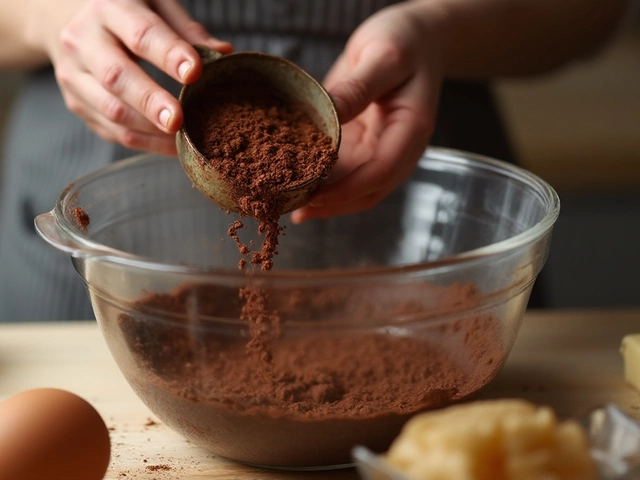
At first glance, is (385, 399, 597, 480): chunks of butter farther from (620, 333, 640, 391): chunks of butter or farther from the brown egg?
(620, 333, 640, 391): chunks of butter

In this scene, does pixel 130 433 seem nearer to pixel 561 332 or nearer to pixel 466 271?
pixel 466 271

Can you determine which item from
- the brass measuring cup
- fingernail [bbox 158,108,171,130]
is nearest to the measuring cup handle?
the brass measuring cup

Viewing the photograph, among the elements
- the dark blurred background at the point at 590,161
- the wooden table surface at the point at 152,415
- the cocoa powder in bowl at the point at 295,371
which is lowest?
the dark blurred background at the point at 590,161

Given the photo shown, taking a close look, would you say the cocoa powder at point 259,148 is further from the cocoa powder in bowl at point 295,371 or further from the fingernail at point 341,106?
the cocoa powder in bowl at point 295,371

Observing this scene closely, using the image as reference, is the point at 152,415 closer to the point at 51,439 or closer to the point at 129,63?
the point at 51,439

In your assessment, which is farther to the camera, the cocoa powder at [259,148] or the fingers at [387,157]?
the fingers at [387,157]

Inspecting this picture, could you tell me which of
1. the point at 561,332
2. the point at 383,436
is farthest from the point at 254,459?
the point at 561,332

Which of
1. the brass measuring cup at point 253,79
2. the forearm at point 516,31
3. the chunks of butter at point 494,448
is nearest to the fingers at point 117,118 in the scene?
the brass measuring cup at point 253,79
